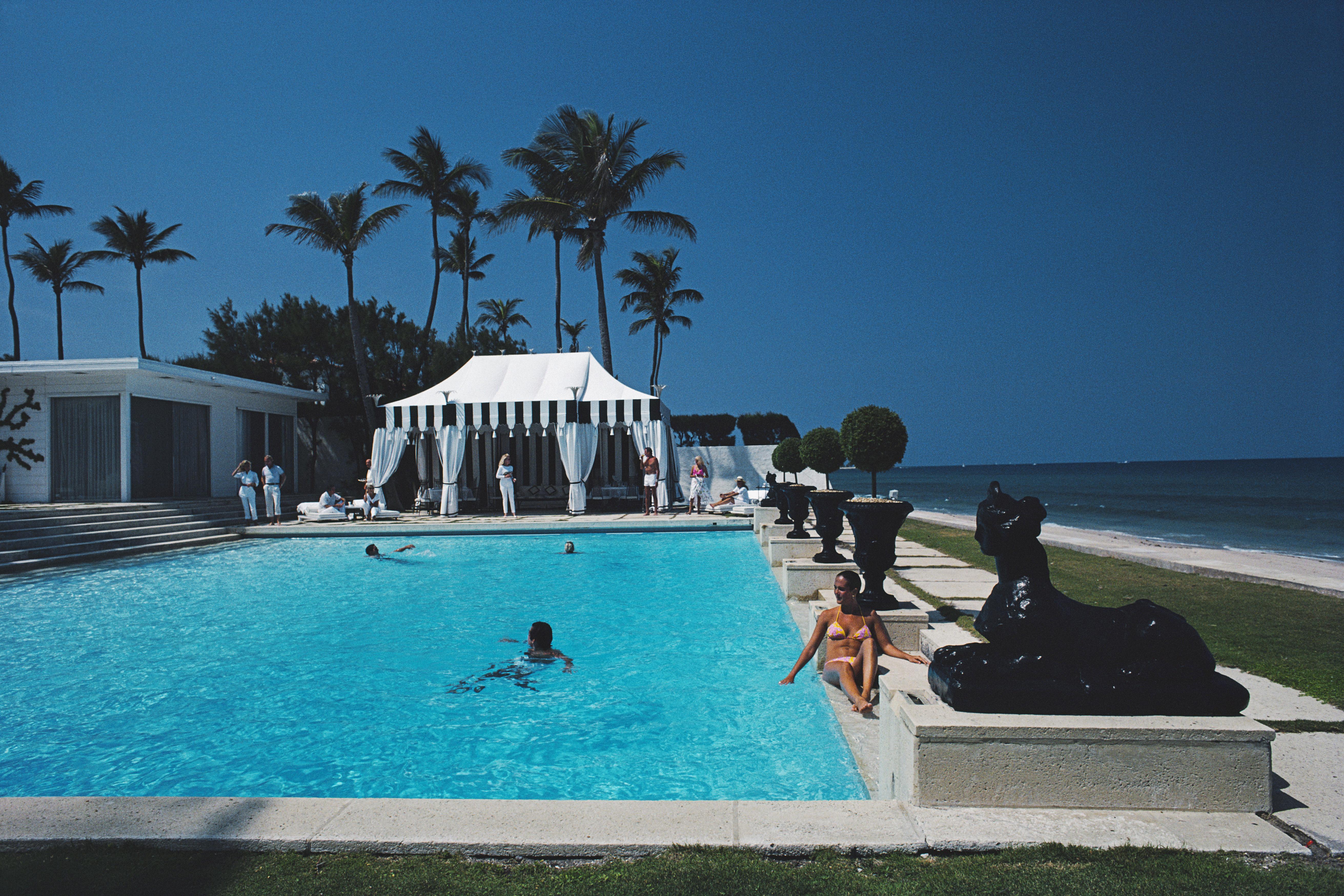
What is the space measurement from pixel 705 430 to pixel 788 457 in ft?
27.6

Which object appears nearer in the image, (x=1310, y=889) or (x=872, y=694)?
(x=1310, y=889)

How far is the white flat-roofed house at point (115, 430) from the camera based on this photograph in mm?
15484

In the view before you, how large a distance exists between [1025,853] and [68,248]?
43857 mm

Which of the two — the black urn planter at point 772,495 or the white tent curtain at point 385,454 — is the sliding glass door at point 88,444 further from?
the black urn planter at point 772,495

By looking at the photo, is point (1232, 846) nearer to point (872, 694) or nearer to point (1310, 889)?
point (1310, 889)

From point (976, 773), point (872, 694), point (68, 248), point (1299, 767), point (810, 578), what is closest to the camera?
point (976, 773)

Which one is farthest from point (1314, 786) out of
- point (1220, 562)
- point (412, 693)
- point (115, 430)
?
→ point (115, 430)

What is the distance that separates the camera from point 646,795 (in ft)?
11.2

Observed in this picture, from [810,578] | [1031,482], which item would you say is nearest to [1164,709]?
[810,578]

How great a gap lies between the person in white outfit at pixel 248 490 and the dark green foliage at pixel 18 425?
14.6 ft

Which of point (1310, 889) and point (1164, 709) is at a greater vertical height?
point (1164, 709)

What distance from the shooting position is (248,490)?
1573cm

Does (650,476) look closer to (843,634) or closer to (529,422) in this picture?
(529,422)

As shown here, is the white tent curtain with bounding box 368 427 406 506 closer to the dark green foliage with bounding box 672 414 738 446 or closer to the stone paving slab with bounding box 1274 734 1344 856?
the dark green foliage with bounding box 672 414 738 446
